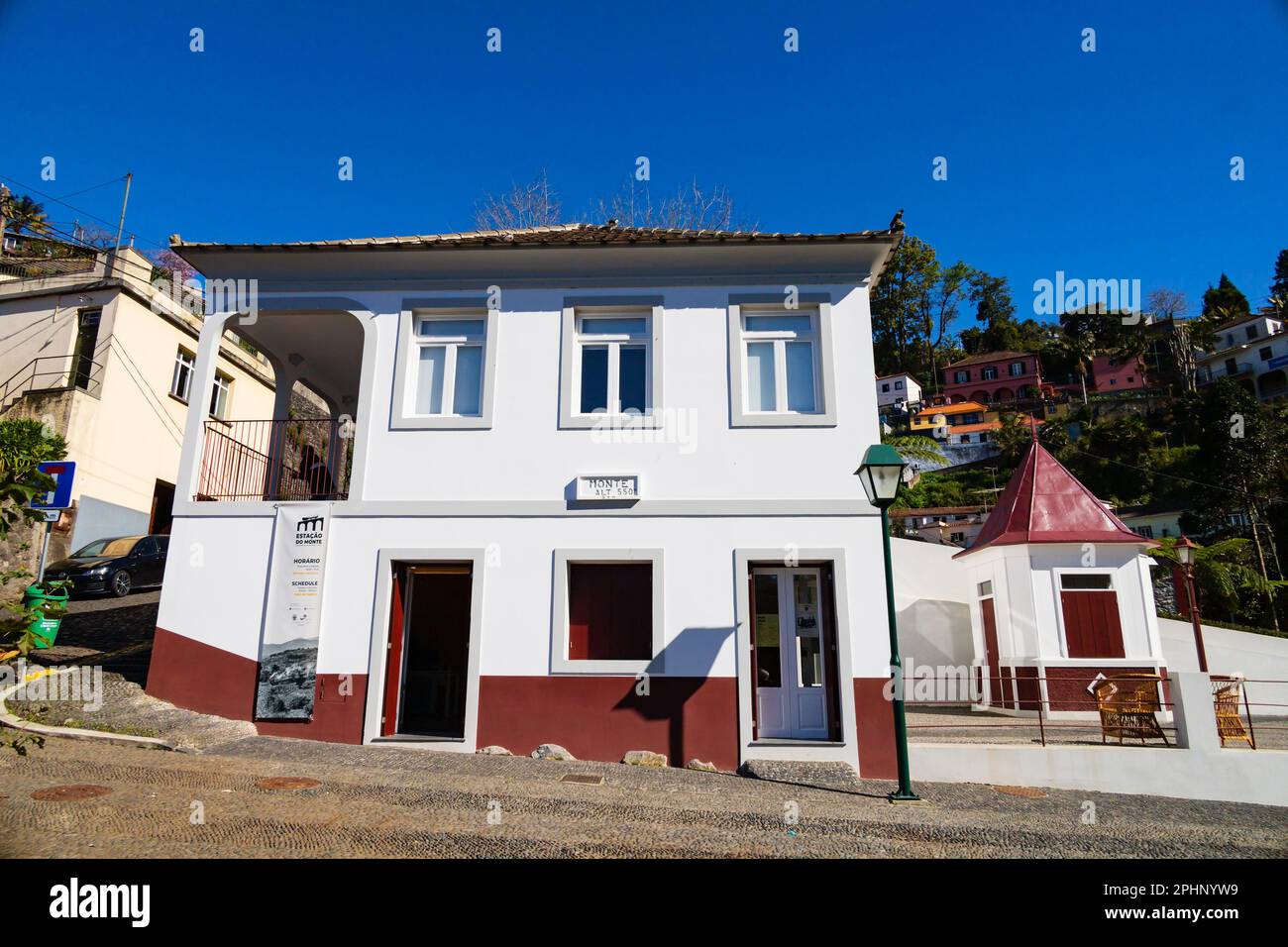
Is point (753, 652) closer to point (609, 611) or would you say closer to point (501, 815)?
point (609, 611)

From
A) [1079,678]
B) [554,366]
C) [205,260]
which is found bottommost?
[1079,678]

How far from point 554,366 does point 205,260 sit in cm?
487

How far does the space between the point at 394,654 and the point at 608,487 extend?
10.9 ft

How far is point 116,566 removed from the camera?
16844 millimetres

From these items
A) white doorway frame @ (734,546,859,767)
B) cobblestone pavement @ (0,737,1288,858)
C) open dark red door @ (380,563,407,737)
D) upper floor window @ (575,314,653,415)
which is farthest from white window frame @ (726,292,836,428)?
open dark red door @ (380,563,407,737)

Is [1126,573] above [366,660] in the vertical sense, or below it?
above

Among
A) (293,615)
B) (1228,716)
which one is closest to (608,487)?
(293,615)

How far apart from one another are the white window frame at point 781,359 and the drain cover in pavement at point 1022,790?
15.5 feet

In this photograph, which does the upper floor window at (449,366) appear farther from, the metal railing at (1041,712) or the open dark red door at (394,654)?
the metal railing at (1041,712)

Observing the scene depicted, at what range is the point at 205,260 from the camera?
33.3 ft

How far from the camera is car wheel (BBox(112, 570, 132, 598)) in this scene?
16.7m

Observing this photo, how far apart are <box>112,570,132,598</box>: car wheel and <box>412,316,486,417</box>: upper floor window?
36.5 feet
